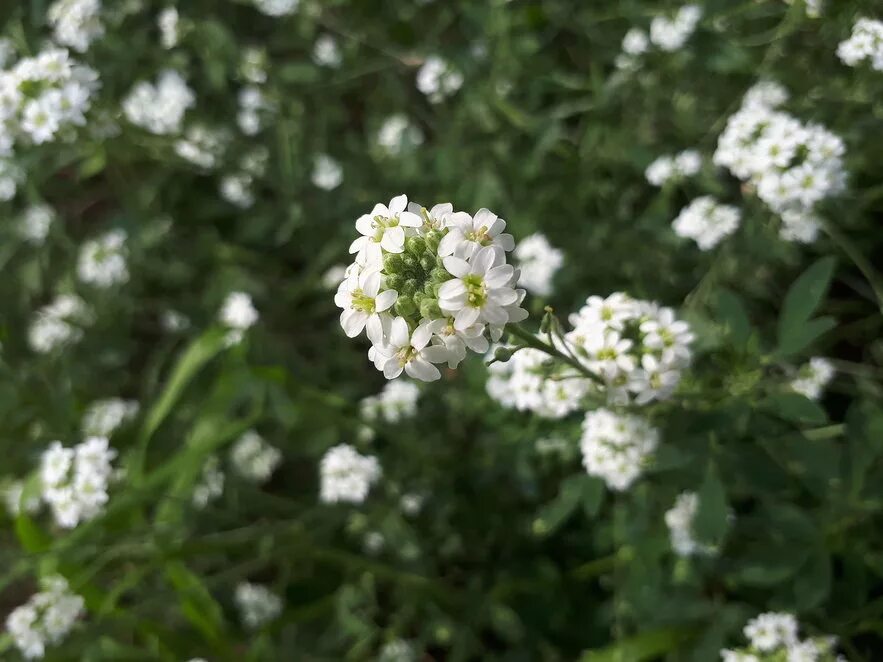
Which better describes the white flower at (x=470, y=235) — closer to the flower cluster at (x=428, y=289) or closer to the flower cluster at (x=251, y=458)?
the flower cluster at (x=428, y=289)

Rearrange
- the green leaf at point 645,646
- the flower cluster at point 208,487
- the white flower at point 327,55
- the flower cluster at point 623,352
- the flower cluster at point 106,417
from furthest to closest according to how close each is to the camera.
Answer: the white flower at point 327,55 → the flower cluster at point 106,417 → the flower cluster at point 208,487 → the green leaf at point 645,646 → the flower cluster at point 623,352

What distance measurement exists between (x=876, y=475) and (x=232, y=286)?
10.3 ft

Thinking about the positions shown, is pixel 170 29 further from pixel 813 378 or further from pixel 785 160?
pixel 813 378

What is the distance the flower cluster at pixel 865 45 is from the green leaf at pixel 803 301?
0.72 meters

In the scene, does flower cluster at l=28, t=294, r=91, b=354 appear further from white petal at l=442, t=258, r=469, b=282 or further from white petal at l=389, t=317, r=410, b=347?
white petal at l=442, t=258, r=469, b=282

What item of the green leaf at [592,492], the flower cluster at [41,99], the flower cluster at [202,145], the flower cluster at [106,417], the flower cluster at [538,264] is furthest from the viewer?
the flower cluster at [202,145]

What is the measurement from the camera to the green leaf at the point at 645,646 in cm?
272

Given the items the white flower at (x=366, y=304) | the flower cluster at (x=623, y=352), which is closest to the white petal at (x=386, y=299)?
the white flower at (x=366, y=304)

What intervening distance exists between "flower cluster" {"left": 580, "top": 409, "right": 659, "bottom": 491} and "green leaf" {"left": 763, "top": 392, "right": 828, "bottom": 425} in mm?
372

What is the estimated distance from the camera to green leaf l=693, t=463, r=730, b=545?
2314mm

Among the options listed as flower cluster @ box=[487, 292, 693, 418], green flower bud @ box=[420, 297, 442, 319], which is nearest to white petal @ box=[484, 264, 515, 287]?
Answer: green flower bud @ box=[420, 297, 442, 319]

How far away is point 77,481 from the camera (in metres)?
2.90

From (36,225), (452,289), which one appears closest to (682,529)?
(452,289)

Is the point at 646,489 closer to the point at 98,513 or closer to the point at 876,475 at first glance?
the point at 876,475
